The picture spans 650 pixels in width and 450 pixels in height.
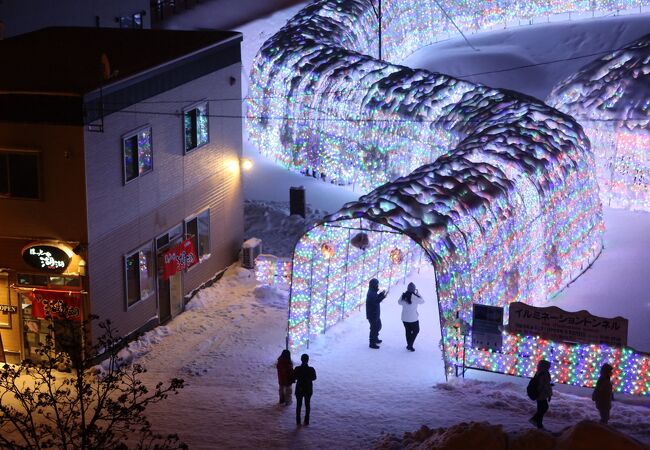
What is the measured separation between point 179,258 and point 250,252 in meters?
3.25

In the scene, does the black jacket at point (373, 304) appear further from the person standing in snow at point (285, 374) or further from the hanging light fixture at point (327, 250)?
the person standing in snow at point (285, 374)

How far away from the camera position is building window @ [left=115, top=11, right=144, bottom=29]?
4244 cm

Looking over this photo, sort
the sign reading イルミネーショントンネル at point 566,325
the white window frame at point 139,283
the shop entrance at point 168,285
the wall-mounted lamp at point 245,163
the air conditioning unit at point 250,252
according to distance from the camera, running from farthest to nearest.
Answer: the wall-mounted lamp at point 245,163 < the air conditioning unit at point 250,252 < the shop entrance at point 168,285 < the white window frame at point 139,283 < the sign reading イルミネーショントンネル at point 566,325

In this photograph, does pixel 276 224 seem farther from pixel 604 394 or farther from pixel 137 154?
pixel 604 394

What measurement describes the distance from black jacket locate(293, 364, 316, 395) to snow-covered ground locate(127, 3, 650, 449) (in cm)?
60

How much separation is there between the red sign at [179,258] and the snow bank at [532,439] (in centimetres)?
952

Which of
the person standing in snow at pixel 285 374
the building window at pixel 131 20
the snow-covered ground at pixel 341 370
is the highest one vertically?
the building window at pixel 131 20

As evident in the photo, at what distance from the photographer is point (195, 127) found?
27.0 m

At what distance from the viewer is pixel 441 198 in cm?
2309

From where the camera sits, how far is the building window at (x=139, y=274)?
79.8 feet

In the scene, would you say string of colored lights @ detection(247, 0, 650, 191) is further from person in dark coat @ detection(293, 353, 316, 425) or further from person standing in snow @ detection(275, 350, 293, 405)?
person in dark coat @ detection(293, 353, 316, 425)

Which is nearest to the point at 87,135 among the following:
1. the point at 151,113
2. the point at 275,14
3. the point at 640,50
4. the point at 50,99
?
the point at 50,99

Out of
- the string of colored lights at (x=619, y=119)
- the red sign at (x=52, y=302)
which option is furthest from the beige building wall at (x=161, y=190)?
the string of colored lights at (x=619, y=119)

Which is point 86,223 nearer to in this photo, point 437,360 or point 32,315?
point 32,315
